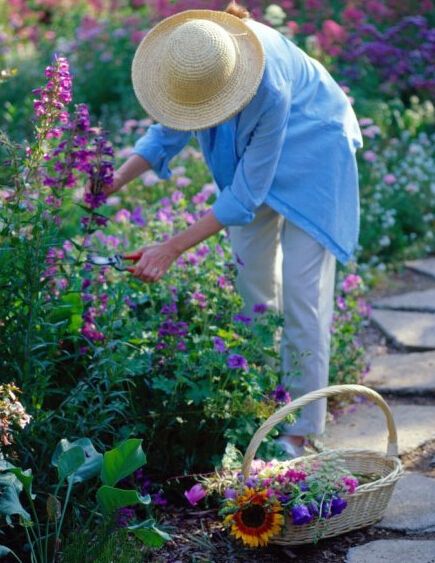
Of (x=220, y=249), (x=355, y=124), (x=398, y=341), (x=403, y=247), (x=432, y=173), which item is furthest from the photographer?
(x=432, y=173)

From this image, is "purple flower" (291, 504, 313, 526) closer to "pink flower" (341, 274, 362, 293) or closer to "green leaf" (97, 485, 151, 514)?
"green leaf" (97, 485, 151, 514)

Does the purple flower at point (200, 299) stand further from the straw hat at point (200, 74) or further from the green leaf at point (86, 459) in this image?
the green leaf at point (86, 459)

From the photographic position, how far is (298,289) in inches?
137

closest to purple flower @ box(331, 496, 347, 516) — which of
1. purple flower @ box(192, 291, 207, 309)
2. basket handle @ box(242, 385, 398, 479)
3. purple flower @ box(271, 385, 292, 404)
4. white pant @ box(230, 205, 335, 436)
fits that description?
basket handle @ box(242, 385, 398, 479)

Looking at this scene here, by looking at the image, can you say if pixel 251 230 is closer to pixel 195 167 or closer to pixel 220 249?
pixel 220 249

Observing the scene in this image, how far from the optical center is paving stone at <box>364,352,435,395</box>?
13.7 ft

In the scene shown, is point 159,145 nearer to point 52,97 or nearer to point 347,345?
point 52,97

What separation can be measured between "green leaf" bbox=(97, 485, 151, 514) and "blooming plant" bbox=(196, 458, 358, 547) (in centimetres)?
33

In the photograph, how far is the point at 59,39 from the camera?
29.4 ft

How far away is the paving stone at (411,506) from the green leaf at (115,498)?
34.1 inches

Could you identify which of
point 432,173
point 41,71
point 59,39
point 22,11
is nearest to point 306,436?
point 432,173

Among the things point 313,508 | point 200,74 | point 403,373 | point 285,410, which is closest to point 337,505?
point 313,508

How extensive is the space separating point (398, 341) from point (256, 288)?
110cm

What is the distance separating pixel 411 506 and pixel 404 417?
0.74m
